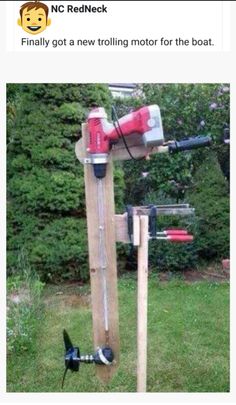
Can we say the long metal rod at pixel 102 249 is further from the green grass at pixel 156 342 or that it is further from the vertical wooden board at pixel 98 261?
the green grass at pixel 156 342

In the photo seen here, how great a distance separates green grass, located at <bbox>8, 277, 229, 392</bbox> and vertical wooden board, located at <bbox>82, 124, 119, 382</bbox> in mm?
275

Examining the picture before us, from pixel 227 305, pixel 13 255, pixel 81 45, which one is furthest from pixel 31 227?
pixel 81 45

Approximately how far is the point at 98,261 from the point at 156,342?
29.5 inches

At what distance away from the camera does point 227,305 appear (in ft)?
7.93

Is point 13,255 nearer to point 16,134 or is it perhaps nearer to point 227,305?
point 16,134

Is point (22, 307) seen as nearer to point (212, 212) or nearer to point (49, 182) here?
point (49, 182)

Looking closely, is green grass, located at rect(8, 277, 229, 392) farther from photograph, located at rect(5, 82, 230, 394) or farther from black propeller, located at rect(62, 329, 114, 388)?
black propeller, located at rect(62, 329, 114, 388)

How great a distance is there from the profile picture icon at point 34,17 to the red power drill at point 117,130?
0.33 m

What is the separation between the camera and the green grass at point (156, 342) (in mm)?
1773

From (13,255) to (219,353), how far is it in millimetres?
1318

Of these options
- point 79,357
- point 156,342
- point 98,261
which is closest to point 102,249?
point 98,261

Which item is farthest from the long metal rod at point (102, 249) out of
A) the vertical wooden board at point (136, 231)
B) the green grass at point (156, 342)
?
the green grass at point (156, 342)

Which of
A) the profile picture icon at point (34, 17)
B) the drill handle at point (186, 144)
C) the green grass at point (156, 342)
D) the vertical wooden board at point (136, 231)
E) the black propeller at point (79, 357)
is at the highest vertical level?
the profile picture icon at point (34, 17)

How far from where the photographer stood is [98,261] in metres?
1.52
